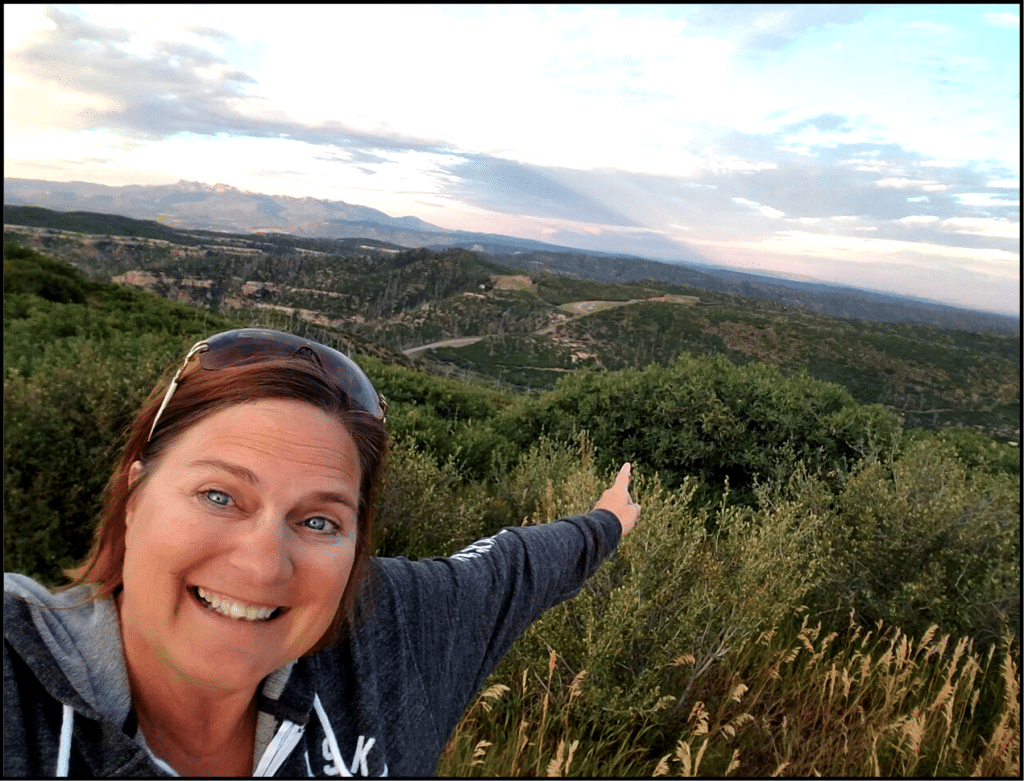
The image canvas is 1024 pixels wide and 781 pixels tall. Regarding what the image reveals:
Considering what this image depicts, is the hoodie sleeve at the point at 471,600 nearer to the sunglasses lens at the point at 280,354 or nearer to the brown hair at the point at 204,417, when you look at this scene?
the brown hair at the point at 204,417

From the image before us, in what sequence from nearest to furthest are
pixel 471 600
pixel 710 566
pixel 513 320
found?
pixel 471 600, pixel 710 566, pixel 513 320

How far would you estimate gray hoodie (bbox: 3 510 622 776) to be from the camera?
3.66 feet

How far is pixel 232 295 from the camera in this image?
7362 centimetres

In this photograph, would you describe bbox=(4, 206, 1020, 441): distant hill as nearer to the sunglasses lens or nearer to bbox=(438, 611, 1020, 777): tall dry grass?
bbox=(438, 611, 1020, 777): tall dry grass

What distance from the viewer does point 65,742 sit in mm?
1105

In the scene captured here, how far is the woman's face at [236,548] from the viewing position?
4.06 feet

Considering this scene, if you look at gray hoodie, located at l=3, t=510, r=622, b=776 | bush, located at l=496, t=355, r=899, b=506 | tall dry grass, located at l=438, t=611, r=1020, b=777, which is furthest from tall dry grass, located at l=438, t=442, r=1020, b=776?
bush, located at l=496, t=355, r=899, b=506

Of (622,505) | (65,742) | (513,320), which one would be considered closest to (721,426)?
(622,505)

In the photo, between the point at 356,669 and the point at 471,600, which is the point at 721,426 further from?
the point at 356,669

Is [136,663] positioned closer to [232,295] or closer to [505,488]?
[505,488]

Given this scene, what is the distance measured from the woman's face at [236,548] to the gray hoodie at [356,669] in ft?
0.36

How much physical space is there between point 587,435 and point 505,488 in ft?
6.69

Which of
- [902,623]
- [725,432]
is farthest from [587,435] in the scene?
[902,623]

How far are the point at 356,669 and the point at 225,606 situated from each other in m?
0.41
